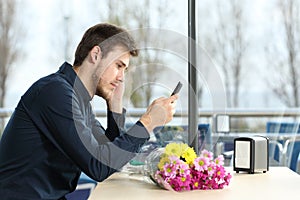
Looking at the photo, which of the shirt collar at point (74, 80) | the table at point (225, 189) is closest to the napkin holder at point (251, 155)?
the table at point (225, 189)

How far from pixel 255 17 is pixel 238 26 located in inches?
6.8

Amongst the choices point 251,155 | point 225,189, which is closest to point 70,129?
point 225,189

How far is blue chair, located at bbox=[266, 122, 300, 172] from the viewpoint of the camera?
12.3ft

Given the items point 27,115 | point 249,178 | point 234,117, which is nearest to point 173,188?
point 249,178

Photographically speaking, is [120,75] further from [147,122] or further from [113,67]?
[147,122]

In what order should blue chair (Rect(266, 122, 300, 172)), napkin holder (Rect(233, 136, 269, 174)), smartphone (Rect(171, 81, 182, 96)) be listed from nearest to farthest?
1. smartphone (Rect(171, 81, 182, 96))
2. napkin holder (Rect(233, 136, 269, 174))
3. blue chair (Rect(266, 122, 300, 172))

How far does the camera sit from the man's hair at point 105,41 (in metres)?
1.85

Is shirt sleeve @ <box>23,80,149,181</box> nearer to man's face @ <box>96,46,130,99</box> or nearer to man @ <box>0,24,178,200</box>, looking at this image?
man @ <box>0,24,178,200</box>

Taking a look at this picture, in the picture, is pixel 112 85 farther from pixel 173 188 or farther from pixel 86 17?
pixel 86 17

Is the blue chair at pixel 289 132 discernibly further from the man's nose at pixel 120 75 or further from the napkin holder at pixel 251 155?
the man's nose at pixel 120 75

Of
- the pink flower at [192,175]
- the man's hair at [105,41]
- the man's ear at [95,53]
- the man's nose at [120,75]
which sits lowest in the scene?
the pink flower at [192,175]

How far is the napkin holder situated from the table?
0.04 metres

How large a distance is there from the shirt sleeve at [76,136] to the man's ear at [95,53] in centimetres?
19

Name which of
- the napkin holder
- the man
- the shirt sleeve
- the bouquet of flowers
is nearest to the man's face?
the man
